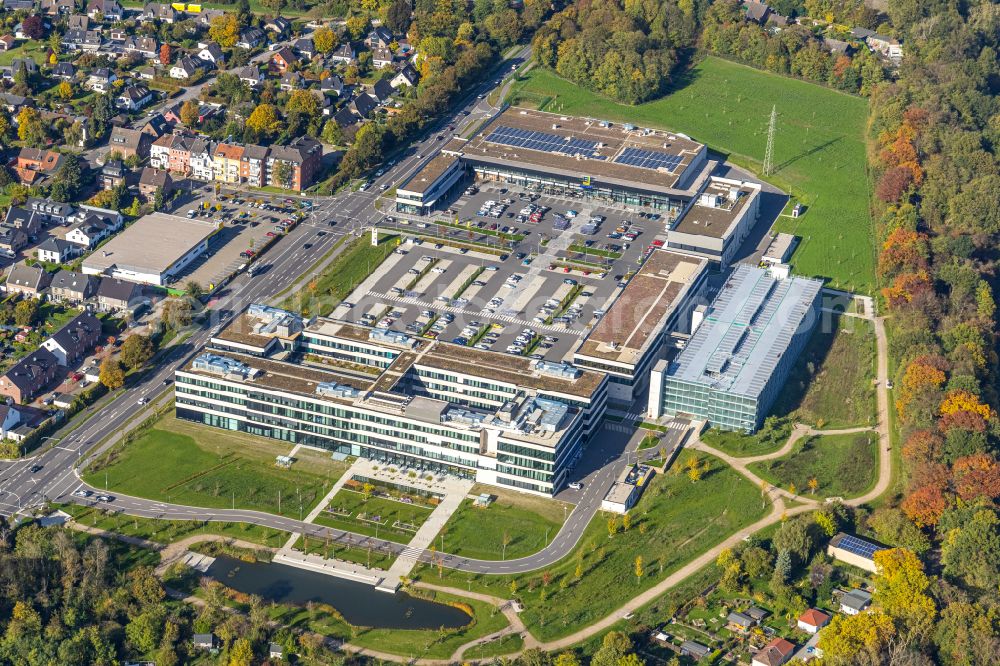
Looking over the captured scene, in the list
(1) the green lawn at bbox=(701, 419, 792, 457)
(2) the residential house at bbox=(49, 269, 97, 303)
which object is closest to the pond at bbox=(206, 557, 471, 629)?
(1) the green lawn at bbox=(701, 419, 792, 457)

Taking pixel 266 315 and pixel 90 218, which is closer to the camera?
pixel 266 315

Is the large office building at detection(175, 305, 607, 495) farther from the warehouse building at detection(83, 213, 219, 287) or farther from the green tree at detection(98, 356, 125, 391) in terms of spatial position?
the warehouse building at detection(83, 213, 219, 287)

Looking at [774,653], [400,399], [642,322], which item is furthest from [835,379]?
[400,399]

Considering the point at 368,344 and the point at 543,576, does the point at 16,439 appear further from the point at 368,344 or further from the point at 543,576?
the point at 543,576

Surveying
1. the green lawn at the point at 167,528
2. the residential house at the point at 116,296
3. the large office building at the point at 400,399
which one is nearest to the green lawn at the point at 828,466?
the large office building at the point at 400,399

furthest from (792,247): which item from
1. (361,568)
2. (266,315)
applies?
(361,568)
